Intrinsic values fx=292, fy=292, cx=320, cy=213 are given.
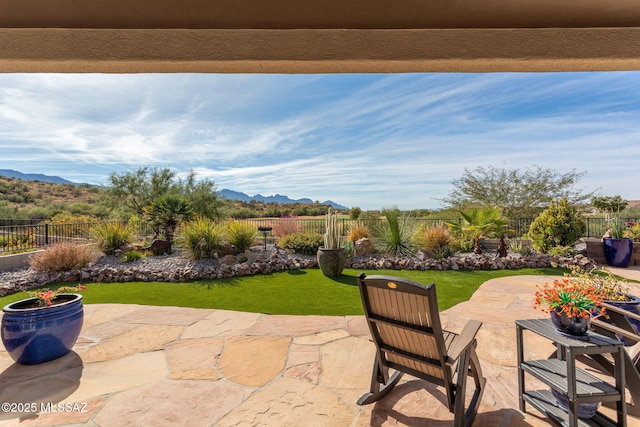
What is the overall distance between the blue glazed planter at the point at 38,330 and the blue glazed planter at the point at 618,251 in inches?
417

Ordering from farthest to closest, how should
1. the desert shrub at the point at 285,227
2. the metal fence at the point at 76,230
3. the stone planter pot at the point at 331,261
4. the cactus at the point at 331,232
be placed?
the desert shrub at the point at 285,227 → the metal fence at the point at 76,230 → the cactus at the point at 331,232 → the stone planter pot at the point at 331,261

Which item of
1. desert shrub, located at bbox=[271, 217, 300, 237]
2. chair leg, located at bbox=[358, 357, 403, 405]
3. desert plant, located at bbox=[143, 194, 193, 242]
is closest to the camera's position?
chair leg, located at bbox=[358, 357, 403, 405]

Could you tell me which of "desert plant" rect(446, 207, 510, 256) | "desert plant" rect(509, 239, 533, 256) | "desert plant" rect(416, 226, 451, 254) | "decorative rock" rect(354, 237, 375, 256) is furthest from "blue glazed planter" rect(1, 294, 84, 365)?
"desert plant" rect(509, 239, 533, 256)

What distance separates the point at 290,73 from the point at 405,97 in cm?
954

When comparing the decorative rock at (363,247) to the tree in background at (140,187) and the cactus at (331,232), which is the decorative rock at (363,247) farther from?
the tree in background at (140,187)

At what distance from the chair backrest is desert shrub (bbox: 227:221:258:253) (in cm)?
674

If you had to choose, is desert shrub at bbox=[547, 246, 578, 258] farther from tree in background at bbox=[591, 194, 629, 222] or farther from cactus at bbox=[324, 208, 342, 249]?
cactus at bbox=[324, 208, 342, 249]

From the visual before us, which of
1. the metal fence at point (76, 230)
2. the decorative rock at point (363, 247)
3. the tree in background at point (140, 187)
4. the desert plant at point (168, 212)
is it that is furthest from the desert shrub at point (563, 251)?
the tree in background at point (140, 187)

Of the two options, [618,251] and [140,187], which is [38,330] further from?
[140,187]

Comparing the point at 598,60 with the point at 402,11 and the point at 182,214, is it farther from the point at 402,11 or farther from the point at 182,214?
the point at 182,214

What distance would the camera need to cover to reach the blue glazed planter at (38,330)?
2.54 metres

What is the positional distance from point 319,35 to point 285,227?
29.5 feet

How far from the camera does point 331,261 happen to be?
6141 millimetres

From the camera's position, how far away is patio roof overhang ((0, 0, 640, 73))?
7.08 ft
